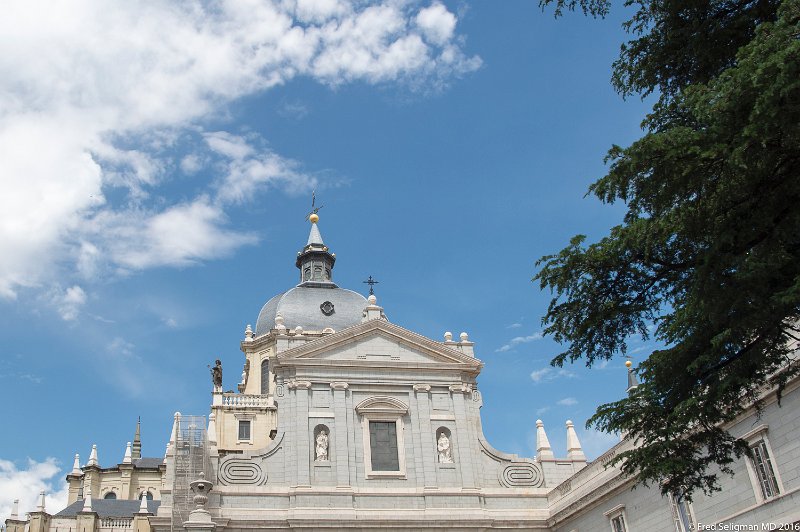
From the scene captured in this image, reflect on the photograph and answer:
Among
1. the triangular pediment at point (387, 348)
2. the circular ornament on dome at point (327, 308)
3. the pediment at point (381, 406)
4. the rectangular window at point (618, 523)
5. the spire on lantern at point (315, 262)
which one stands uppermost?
the spire on lantern at point (315, 262)

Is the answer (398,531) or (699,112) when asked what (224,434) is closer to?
(398,531)

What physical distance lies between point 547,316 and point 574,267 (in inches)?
43.4

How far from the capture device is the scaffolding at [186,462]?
27.2 m

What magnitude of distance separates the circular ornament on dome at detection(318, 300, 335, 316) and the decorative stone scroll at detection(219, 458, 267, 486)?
20.4 meters

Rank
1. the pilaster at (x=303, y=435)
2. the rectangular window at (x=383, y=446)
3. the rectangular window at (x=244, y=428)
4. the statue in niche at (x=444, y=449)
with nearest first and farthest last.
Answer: the pilaster at (x=303, y=435) < the rectangular window at (x=383, y=446) < the statue in niche at (x=444, y=449) < the rectangular window at (x=244, y=428)

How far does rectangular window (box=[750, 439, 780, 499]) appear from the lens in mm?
19031

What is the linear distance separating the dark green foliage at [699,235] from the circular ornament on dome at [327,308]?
36.9 meters

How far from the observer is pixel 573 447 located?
31766 millimetres

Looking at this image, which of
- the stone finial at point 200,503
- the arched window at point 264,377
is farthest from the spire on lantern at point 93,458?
the stone finial at point 200,503

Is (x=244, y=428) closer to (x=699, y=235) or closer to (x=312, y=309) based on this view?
(x=312, y=309)

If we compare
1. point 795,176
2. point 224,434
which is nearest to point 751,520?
point 795,176

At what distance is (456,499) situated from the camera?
29750 mm

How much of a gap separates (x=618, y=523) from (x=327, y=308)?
1056 inches

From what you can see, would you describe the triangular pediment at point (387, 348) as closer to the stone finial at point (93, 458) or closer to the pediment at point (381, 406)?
the pediment at point (381, 406)
